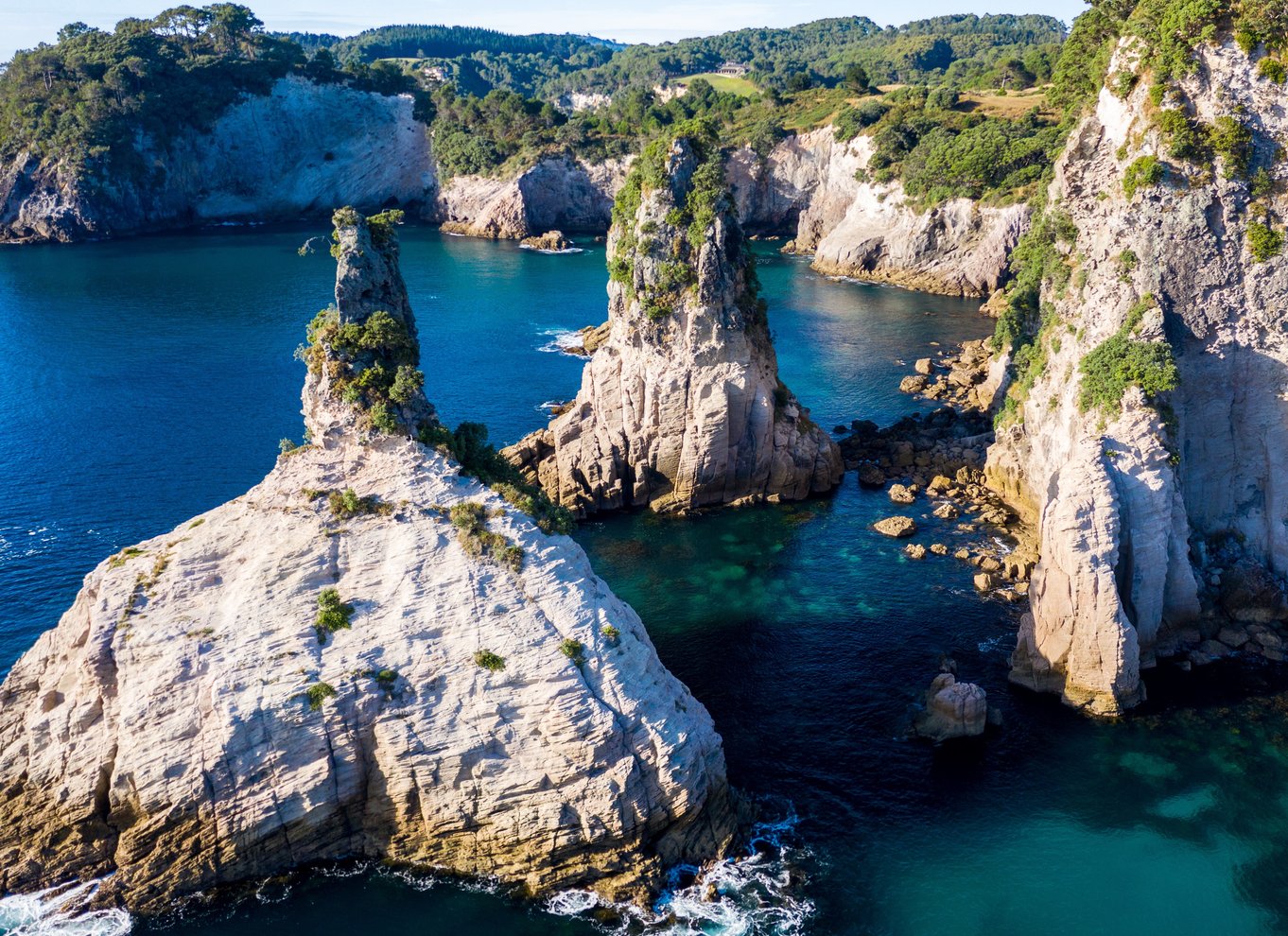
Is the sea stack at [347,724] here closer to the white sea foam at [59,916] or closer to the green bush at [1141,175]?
the white sea foam at [59,916]

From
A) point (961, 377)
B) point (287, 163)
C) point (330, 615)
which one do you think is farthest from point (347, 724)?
point (287, 163)

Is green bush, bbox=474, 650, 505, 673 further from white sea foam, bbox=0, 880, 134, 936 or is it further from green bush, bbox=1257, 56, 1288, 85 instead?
green bush, bbox=1257, 56, 1288, 85

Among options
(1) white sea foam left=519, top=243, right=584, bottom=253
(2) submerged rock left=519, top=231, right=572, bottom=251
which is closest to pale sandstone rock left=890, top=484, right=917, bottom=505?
(1) white sea foam left=519, top=243, right=584, bottom=253

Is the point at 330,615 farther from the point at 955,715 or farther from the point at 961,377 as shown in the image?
the point at 961,377

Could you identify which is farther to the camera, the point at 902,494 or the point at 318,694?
the point at 902,494

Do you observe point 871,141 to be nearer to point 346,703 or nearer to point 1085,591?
point 1085,591

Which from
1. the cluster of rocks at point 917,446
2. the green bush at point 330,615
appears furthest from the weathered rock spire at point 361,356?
the cluster of rocks at point 917,446
